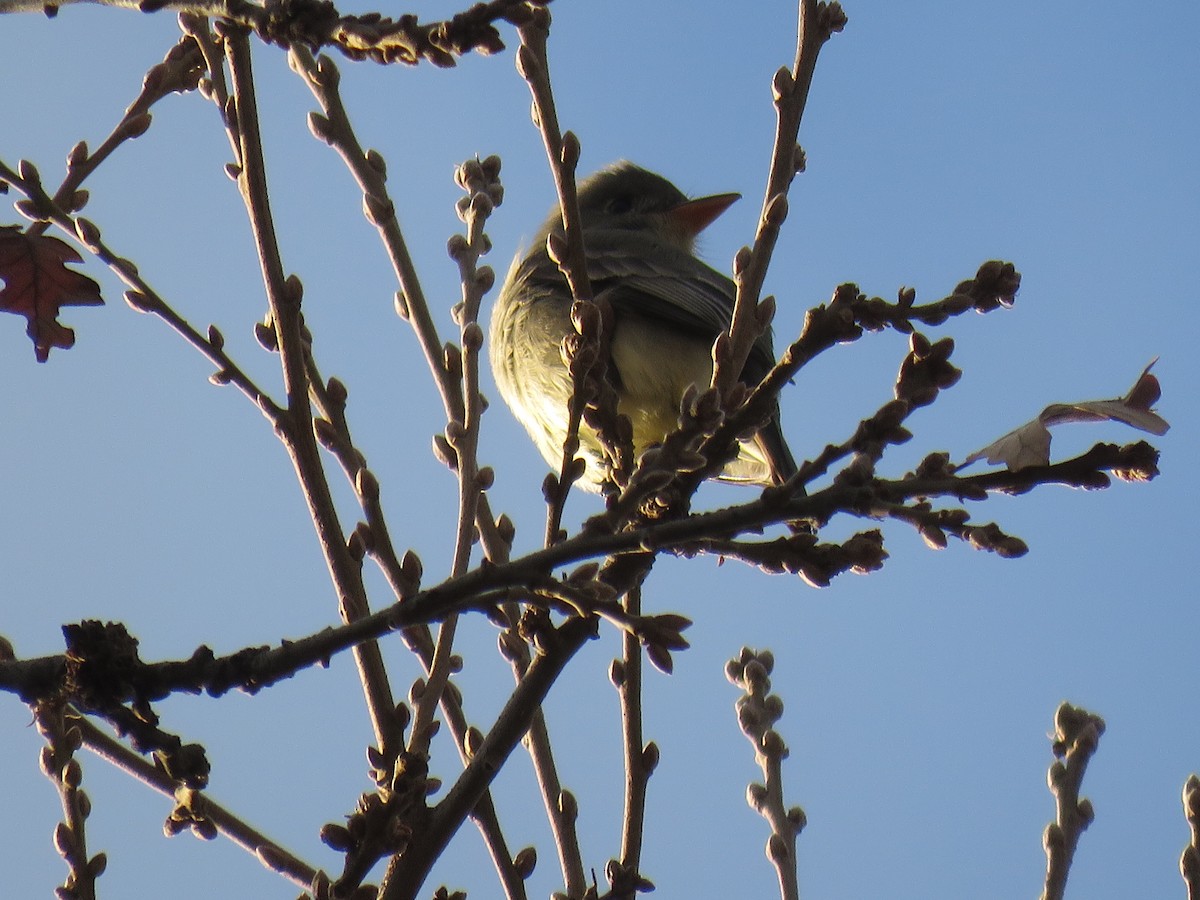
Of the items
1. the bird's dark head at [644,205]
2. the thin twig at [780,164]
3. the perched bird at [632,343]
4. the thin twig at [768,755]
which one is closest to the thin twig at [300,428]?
the thin twig at [780,164]

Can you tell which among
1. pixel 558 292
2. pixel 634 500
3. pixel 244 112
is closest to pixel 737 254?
pixel 634 500

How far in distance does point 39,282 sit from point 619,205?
5.15 metres

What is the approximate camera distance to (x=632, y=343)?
15.2ft

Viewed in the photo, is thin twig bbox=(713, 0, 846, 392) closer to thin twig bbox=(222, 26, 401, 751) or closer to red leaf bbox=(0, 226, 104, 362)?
thin twig bbox=(222, 26, 401, 751)

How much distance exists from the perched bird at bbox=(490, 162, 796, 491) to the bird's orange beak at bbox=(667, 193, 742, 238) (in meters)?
0.54

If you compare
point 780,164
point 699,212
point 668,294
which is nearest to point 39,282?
point 780,164

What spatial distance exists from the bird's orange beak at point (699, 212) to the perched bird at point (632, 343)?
1.76 ft

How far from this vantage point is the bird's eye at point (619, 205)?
22.7 feet

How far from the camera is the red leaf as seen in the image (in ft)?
6.49

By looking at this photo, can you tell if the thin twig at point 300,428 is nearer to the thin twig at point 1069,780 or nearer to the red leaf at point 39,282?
the red leaf at point 39,282

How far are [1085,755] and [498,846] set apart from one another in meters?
1.27

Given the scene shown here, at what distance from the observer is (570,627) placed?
→ 1.90m

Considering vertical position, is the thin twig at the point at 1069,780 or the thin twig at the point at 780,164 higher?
the thin twig at the point at 780,164

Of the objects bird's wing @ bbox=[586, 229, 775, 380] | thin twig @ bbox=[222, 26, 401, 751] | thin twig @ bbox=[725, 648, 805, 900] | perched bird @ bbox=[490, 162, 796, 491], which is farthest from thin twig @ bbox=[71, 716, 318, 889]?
bird's wing @ bbox=[586, 229, 775, 380]
